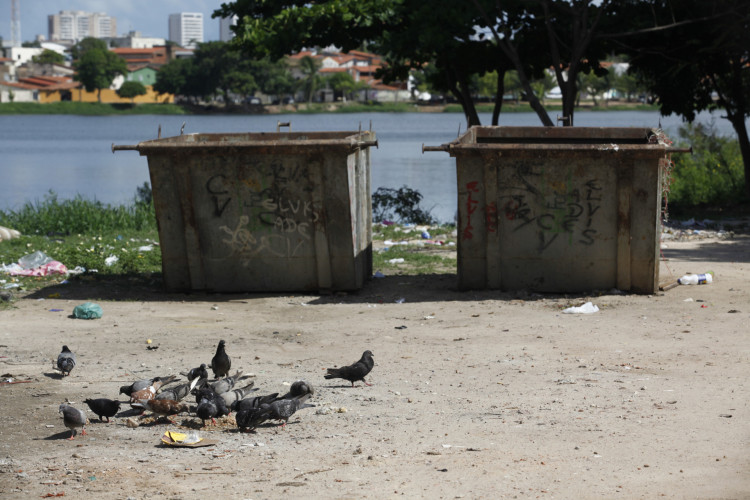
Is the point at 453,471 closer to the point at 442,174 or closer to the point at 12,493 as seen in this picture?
the point at 12,493

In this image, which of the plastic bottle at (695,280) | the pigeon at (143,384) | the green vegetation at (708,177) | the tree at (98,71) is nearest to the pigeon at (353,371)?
the pigeon at (143,384)

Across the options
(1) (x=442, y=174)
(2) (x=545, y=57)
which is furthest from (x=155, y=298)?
(1) (x=442, y=174)

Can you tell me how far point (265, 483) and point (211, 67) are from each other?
275 feet

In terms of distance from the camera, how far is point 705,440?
15.4 feet

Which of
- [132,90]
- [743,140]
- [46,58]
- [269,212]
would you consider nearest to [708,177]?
[743,140]

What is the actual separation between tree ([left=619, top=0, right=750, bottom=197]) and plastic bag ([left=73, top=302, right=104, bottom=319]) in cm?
860

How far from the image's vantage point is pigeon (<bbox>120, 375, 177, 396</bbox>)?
550 centimetres

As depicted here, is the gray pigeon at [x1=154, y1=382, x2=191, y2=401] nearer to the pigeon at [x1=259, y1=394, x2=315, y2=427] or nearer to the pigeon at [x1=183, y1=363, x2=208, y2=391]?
the pigeon at [x1=183, y1=363, x2=208, y2=391]

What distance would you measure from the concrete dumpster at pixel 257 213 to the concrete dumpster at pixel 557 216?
41.5 inches

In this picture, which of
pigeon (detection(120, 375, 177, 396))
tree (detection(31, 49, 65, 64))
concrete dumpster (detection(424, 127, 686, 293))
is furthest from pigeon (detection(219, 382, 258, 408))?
tree (detection(31, 49, 65, 64))

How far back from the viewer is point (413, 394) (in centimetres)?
576

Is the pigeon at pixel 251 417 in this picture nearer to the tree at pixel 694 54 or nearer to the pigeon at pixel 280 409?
the pigeon at pixel 280 409

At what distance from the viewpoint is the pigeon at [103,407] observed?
513 cm

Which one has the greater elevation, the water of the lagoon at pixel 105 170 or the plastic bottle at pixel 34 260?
the water of the lagoon at pixel 105 170
